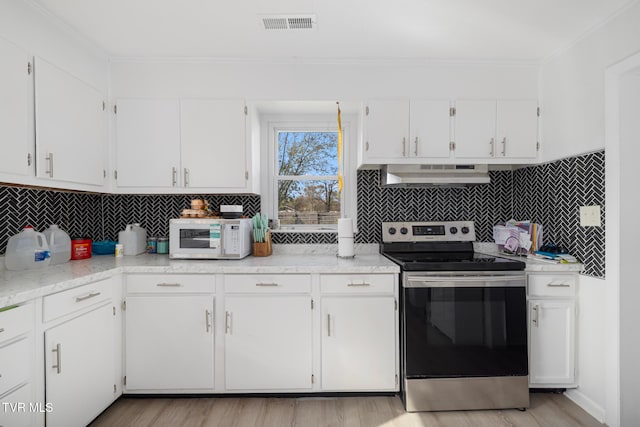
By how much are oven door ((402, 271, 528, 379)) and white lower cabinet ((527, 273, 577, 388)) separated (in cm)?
16

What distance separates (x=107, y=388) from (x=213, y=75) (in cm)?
217

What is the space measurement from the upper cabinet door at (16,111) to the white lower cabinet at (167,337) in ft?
3.20

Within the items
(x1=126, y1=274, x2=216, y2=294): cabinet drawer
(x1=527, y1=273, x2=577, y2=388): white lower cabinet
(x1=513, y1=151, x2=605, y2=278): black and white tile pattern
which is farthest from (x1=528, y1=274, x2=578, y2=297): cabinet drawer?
(x1=126, y1=274, x2=216, y2=294): cabinet drawer

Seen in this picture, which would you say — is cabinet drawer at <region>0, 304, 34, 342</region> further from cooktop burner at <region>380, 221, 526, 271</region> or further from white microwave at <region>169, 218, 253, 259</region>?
cooktop burner at <region>380, 221, 526, 271</region>

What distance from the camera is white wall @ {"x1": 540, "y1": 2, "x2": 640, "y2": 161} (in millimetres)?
1963

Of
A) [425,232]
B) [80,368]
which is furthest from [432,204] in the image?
[80,368]

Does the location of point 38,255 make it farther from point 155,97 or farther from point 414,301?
point 414,301

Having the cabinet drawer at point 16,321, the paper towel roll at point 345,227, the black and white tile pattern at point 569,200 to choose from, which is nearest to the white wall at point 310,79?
the black and white tile pattern at point 569,200

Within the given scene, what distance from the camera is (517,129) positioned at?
8.59 ft

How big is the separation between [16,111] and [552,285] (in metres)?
3.29

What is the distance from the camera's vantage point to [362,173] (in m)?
3.00

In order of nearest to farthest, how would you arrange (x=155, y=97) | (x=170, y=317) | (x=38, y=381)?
1. (x=38, y=381)
2. (x=170, y=317)
3. (x=155, y=97)

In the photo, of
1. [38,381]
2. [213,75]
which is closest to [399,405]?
[38,381]

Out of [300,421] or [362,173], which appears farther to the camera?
[362,173]
